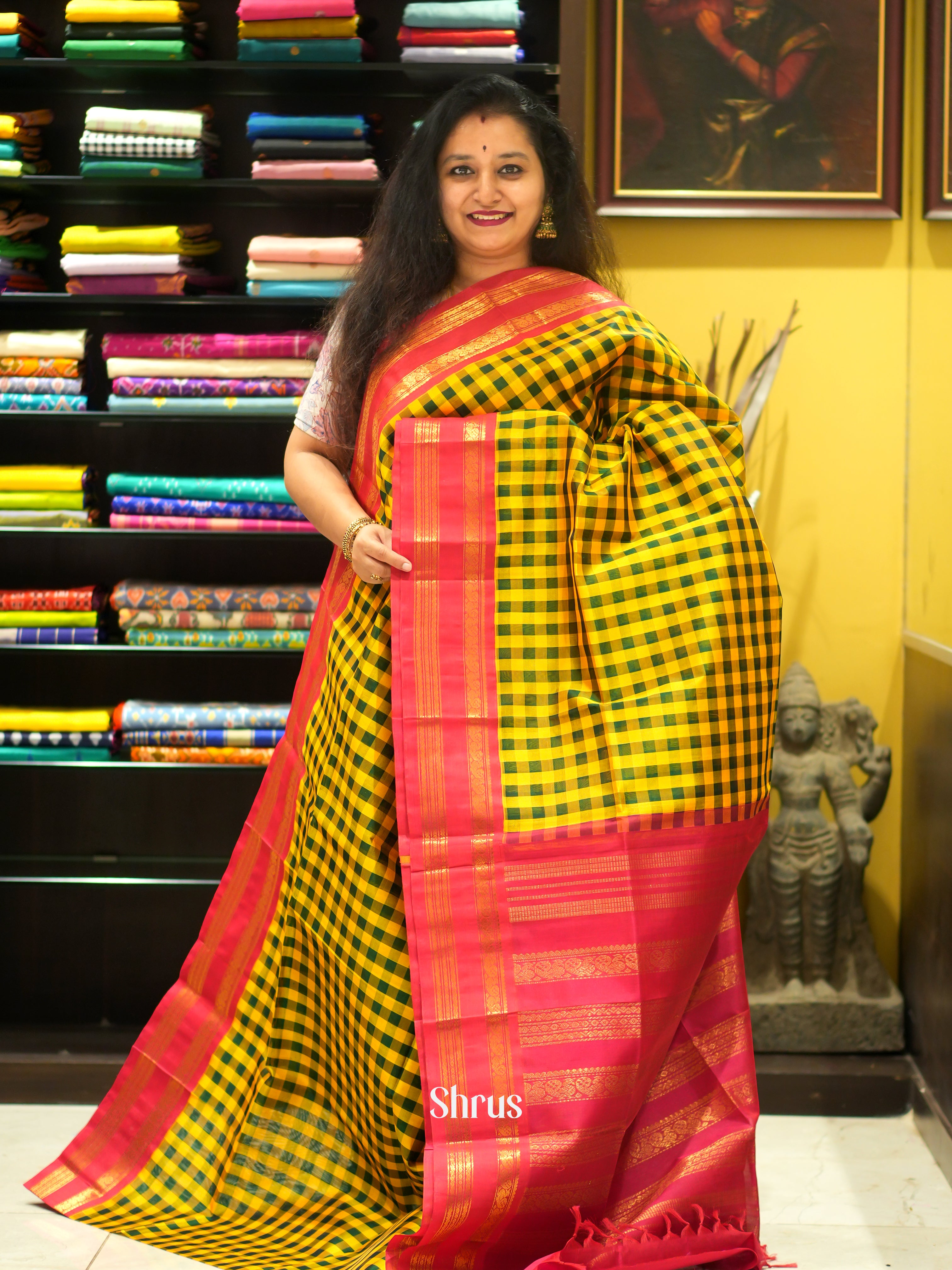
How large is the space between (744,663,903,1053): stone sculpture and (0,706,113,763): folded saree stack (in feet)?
4.45

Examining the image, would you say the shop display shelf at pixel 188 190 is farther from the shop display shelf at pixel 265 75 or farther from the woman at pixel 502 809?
the woman at pixel 502 809

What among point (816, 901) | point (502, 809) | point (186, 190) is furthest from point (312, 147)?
point (816, 901)

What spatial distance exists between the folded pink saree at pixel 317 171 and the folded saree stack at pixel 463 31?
225 mm

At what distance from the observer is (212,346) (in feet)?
8.25

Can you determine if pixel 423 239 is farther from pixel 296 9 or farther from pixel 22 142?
pixel 22 142

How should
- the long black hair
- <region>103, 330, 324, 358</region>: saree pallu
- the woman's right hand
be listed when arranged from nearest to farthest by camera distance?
the woman's right hand
the long black hair
<region>103, 330, 324, 358</region>: saree pallu

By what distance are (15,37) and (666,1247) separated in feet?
7.93

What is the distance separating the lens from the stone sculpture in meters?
2.54

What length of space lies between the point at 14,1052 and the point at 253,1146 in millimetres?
976

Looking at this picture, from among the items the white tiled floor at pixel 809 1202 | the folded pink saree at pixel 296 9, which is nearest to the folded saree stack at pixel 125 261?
the folded pink saree at pixel 296 9

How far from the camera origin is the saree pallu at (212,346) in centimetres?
250

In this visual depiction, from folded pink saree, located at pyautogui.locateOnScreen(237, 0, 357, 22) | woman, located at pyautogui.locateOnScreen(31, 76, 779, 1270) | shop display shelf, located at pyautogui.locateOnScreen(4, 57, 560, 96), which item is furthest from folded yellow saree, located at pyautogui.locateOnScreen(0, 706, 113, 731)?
folded pink saree, located at pyautogui.locateOnScreen(237, 0, 357, 22)

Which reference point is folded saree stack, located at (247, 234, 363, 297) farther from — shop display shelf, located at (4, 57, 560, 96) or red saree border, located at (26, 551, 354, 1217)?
red saree border, located at (26, 551, 354, 1217)

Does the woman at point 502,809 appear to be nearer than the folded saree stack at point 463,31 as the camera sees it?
Yes
